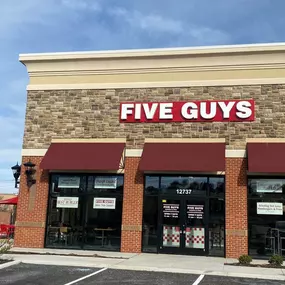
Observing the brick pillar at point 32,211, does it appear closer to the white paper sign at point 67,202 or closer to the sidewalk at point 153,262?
the white paper sign at point 67,202

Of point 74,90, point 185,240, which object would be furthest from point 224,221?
point 74,90

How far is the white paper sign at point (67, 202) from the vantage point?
15.8 m

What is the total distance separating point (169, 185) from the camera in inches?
599

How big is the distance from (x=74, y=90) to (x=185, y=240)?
24.8 feet

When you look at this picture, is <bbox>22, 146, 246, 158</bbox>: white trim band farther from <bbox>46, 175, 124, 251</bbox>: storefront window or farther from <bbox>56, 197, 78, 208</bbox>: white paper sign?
<bbox>56, 197, 78, 208</bbox>: white paper sign

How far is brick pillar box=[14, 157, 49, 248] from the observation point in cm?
1581

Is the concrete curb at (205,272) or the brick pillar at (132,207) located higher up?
the brick pillar at (132,207)

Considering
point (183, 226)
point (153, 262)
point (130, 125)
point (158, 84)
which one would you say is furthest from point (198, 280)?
point (158, 84)

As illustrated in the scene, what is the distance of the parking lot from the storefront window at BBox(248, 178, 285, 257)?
4203 millimetres

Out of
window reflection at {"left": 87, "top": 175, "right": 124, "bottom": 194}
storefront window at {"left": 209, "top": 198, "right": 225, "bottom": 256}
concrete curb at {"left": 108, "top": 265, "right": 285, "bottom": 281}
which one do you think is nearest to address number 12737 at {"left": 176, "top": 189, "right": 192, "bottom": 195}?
storefront window at {"left": 209, "top": 198, "right": 225, "bottom": 256}

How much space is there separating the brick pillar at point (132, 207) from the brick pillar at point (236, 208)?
3.31m

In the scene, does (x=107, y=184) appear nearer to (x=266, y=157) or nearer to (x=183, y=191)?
(x=183, y=191)

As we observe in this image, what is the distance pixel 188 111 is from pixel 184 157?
1.97 meters

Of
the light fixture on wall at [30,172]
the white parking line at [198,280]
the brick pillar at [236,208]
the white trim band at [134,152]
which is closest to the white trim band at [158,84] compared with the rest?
the white trim band at [134,152]
